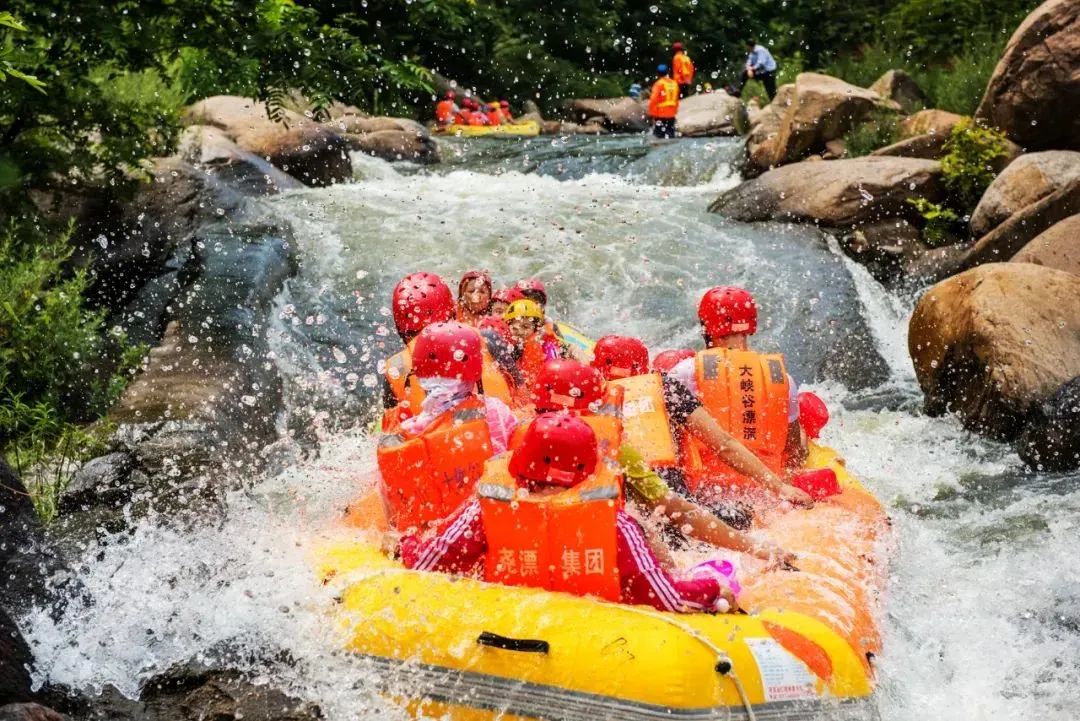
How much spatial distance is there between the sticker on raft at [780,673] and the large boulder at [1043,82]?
8.88m

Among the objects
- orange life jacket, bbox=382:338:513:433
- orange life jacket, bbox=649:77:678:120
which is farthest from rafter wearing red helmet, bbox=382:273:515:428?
orange life jacket, bbox=649:77:678:120

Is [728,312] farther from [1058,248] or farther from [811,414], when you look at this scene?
[1058,248]

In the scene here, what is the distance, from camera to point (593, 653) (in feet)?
12.7

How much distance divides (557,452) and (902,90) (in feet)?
43.2

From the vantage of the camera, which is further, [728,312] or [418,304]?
[418,304]

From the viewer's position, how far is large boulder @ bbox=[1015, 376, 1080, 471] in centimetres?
711

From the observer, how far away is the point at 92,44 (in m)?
6.14

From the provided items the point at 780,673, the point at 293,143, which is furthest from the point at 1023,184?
the point at 293,143

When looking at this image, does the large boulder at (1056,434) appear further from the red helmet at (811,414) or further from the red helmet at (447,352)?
the red helmet at (447,352)

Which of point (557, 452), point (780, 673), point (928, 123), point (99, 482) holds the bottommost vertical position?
point (99, 482)

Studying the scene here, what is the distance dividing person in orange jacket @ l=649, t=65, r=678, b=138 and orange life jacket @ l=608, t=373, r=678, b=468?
47.1 feet

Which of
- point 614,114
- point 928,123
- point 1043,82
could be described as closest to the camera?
point 1043,82

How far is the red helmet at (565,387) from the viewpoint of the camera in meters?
4.62

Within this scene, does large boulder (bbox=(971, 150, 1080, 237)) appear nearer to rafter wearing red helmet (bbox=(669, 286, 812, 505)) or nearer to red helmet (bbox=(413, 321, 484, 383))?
rafter wearing red helmet (bbox=(669, 286, 812, 505))
